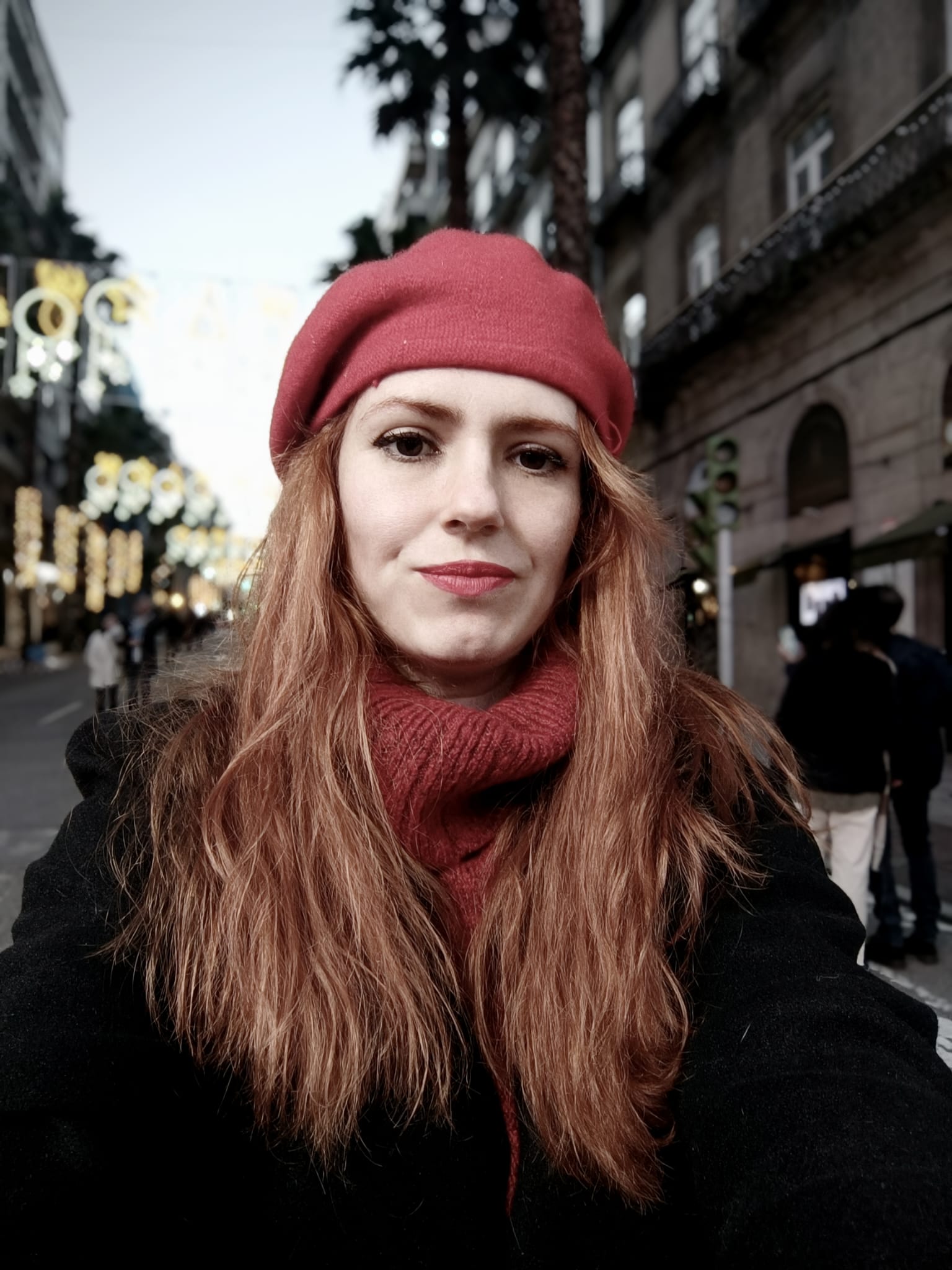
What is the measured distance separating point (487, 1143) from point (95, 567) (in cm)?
4524

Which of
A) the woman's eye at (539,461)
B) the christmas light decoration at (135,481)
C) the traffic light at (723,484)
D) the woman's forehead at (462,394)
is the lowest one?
the woman's eye at (539,461)

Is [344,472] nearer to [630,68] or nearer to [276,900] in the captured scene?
[276,900]

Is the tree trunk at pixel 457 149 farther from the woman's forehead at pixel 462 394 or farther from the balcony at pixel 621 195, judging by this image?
the woman's forehead at pixel 462 394

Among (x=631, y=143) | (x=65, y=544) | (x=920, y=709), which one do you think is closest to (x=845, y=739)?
(x=920, y=709)

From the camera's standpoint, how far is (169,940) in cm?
111

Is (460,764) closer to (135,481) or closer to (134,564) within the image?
(135,481)

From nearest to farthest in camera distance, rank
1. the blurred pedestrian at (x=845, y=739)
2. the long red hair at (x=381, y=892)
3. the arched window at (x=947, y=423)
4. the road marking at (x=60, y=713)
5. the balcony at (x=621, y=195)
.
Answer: the long red hair at (x=381, y=892) < the blurred pedestrian at (x=845, y=739) < the arched window at (x=947, y=423) < the road marking at (x=60, y=713) < the balcony at (x=621, y=195)

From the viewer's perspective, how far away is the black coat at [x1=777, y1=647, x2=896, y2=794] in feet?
13.3

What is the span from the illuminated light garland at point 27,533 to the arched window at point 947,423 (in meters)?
30.5

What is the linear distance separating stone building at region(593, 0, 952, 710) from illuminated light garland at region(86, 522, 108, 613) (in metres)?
31.8

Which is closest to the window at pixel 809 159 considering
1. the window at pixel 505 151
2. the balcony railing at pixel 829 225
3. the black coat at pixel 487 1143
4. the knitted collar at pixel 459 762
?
the balcony railing at pixel 829 225

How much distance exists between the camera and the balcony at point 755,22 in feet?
41.5

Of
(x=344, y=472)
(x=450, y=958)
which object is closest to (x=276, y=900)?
(x=450, y=958)

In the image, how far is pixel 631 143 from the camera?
61.3ft
